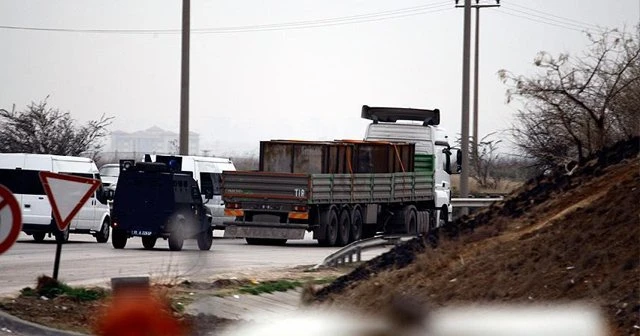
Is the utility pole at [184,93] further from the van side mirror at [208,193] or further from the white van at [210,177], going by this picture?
the van side mirror at [208,193]

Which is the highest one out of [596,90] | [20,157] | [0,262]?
[596,90]

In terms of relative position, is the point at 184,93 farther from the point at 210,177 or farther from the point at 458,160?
the point at 458,160

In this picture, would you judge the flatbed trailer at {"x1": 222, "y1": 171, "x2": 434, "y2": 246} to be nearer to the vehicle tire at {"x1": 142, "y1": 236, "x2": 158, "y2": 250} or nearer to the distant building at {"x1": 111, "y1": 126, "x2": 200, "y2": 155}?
the vehicle tire at {"x1": 142, "y1": 236, "x2": 158, "y2": 250}

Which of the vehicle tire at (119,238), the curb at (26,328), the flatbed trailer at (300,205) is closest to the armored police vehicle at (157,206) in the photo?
the vehicle tire at (119,238)

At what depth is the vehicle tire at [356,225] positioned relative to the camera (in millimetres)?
35094

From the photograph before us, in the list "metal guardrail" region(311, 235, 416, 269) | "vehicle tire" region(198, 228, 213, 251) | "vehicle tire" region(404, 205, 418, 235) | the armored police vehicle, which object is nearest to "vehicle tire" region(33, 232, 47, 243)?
the armored police vehicle

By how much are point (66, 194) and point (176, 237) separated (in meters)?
12.7

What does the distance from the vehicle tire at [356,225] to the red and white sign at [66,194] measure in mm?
18842

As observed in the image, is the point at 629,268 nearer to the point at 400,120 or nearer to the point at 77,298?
the point at 77,298

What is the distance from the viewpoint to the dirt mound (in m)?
12.3

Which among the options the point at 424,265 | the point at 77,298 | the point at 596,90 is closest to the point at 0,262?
the point at 77,298

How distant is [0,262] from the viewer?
23812mm

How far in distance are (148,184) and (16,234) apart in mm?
19200

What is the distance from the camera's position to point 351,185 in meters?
35.0
